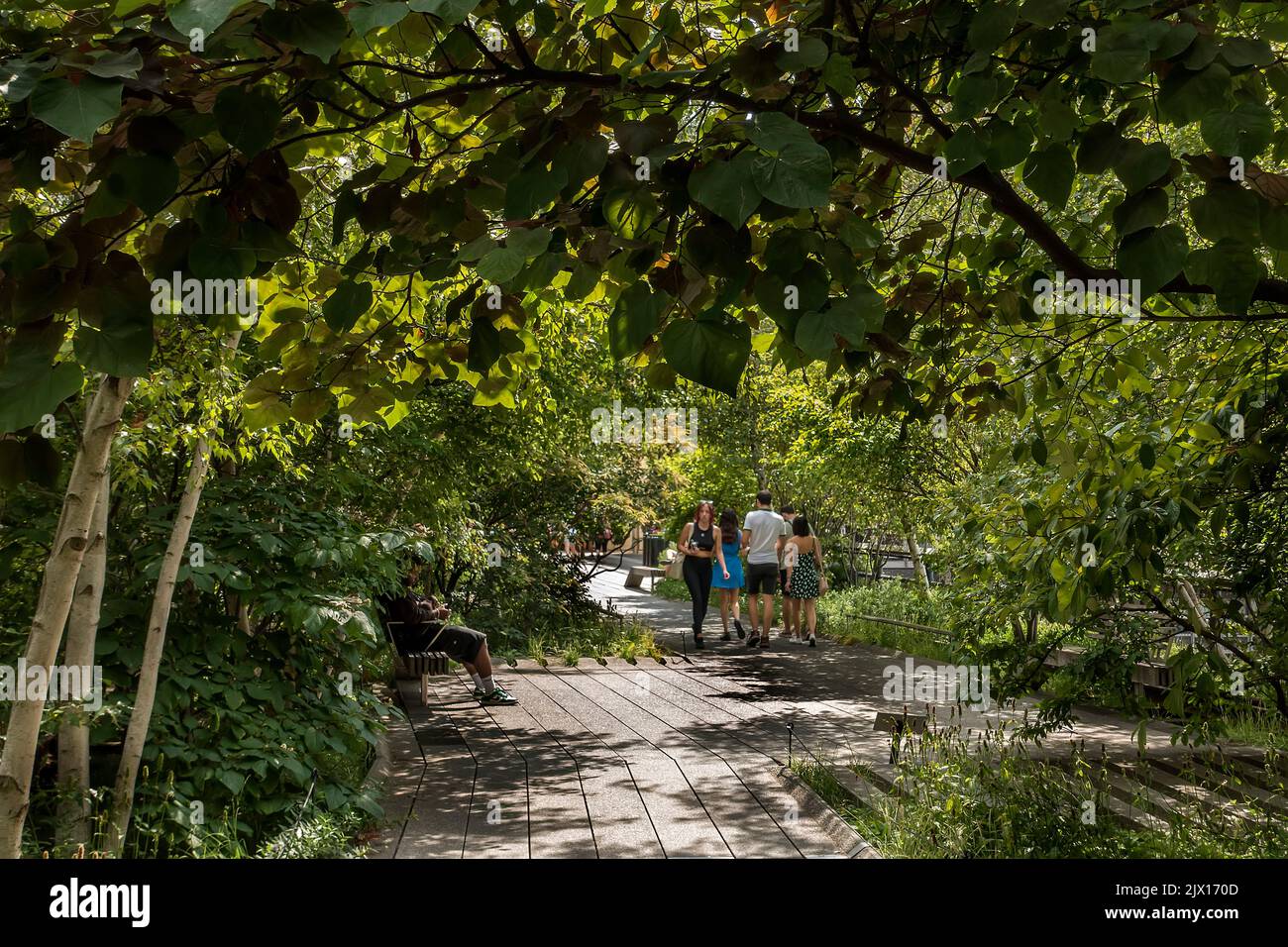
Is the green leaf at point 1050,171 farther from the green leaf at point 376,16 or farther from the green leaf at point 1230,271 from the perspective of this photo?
the green leaf at point 376,16

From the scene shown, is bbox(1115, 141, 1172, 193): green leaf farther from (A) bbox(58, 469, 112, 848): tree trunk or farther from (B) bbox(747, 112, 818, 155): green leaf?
(A) bbox(58, 469, 112, 848): tree trunk

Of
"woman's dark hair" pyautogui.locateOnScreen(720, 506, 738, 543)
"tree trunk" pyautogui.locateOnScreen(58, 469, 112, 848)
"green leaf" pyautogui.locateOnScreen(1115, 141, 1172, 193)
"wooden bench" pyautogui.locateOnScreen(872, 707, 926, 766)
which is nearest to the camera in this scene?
"green leaf" pyautogui.locateOnScreen(1115, 141, 1172, 193)

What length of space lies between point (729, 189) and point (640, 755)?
640 cm

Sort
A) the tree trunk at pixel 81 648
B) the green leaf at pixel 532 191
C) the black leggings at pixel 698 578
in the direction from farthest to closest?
the black leggings at pixel 698 578 → the tree trunk at pixel 81 648 → the green leaf at pixel 532 191

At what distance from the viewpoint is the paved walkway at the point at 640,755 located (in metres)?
5.48

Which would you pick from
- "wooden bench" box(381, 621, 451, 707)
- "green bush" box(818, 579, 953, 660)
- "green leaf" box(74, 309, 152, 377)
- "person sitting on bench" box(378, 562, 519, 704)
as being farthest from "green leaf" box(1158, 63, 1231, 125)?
"green bush" box(818, 579, 953, 660)

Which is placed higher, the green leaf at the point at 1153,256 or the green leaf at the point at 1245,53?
the green leaf at the point at 1245,53

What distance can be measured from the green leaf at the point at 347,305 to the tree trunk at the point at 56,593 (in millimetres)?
2006

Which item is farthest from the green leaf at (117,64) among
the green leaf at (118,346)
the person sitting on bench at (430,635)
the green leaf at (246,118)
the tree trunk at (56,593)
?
the person sitting on bench at (430,635)

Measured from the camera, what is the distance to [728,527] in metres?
14.7

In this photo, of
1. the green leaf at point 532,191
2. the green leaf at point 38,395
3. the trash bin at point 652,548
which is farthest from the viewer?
the trash bin at point 652,548

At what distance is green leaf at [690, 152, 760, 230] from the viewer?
1509mm

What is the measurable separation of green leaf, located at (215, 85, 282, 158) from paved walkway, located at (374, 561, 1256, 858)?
4200 millimetres

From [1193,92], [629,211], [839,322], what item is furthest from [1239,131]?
[629,211]
